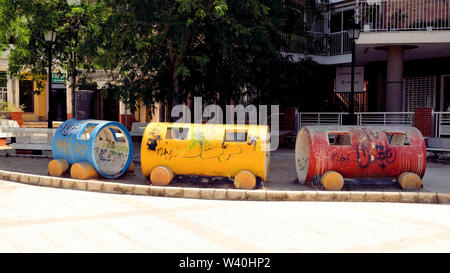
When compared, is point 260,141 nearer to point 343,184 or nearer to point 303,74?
point 343,184

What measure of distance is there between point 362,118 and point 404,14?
4279 mm

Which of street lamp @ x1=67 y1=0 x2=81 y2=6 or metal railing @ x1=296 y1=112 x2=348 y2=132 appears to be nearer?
street lamp @ x1=67 y1=0 x2=81 y2=6

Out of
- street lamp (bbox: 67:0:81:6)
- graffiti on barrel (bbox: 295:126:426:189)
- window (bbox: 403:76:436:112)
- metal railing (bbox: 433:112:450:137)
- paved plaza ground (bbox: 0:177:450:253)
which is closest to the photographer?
paved plaza ground (bbox: 0:177:450:253)

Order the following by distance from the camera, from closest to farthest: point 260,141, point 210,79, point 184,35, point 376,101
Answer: point 260,141
point 184,35
point 210,79
point 376,101

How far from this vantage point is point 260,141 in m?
9.17

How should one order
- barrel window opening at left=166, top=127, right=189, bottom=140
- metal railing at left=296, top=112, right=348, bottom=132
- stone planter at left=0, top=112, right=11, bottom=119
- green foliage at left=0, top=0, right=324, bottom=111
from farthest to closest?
stone planter at left=0, top=112, right=11, bottom=119, metal railing at left=296, top=112, right=348, bottom=132, green foliage at left=0, top=0, right=324, bottom=111, barrel window opening at left=166, top=127, right=189, bottom=140

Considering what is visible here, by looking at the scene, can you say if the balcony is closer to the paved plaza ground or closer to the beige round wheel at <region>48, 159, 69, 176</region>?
the beige round wheel at <region>48, 159, 69, 176</region>

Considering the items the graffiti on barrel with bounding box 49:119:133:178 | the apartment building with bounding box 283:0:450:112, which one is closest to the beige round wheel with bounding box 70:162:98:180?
the graffiti on barrel with bounding box 49:119:133:178

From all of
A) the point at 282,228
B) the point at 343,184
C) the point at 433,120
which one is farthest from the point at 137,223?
the point at 433,120

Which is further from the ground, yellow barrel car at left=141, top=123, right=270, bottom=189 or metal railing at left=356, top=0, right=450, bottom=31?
metal railing at left=356, top=0, right=450, bottom=31

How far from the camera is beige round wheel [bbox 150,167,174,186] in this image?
31.0 ft

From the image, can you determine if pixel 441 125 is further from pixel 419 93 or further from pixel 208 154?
pixel 208 154

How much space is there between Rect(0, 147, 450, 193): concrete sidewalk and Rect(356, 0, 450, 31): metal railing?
20.0 ft
